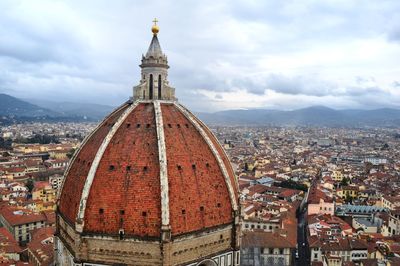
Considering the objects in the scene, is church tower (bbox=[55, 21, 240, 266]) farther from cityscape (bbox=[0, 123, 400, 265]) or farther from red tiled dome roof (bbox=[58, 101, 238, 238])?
cityscape (bbox=[0, 123, 400, 265])

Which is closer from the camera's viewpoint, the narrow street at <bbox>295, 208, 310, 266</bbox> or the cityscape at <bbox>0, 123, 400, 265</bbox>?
the cityscape at <bbox>0, 123, 400, 265</bbox>

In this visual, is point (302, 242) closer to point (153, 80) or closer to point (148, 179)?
point (153, 80)

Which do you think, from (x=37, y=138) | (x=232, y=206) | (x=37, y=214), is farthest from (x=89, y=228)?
(x=37, y=138)

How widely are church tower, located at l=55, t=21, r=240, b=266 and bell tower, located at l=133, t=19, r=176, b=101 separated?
0.11 metres

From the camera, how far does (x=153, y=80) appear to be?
68.4ft

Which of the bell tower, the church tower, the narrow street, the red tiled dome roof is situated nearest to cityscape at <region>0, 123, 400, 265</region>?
the narrow street

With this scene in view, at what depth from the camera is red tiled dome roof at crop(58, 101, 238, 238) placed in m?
17.1

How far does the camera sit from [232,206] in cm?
1920

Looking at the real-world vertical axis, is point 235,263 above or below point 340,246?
above

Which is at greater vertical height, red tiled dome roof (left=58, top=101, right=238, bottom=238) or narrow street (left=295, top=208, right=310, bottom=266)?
red tiled dome roof (left=58, top=101, right=238, bottom=238)

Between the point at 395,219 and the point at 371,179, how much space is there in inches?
1396

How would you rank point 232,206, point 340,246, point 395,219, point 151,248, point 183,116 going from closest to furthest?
point 151,248 → point 232,206 → point 183,116 → point 340,246 → point 395,219

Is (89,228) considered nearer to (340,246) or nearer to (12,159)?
(340,246)

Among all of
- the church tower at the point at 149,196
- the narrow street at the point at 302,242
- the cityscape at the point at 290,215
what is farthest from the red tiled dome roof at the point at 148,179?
the narrow street at the point at 302,242
